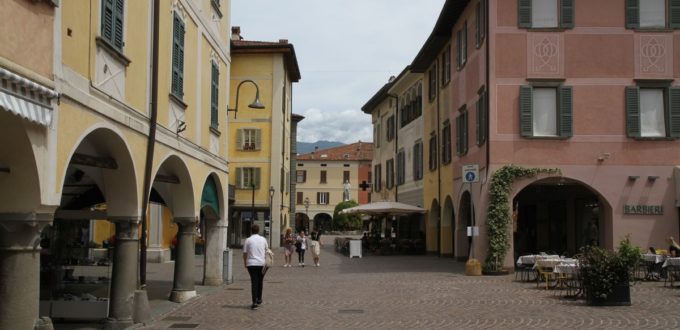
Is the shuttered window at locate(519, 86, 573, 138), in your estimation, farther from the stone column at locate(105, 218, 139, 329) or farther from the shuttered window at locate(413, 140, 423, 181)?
the shuttered window at locate(413, 140, 423, 181)

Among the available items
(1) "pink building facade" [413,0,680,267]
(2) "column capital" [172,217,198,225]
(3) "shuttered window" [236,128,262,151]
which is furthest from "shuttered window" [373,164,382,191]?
(2) "column capital" [172,217,198,225]

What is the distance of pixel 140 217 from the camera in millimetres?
12055

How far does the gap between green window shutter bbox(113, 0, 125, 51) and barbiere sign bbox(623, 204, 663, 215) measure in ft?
55.9

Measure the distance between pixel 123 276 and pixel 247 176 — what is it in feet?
108

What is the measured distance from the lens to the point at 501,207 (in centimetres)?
2294

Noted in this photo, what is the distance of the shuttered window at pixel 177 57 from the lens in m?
14.2

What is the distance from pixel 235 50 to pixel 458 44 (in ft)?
61.2

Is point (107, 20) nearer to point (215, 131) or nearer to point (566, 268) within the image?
point (215, 131)

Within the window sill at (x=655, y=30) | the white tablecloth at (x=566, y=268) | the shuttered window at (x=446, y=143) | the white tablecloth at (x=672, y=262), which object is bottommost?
the white tablecloth at (x=566, y=268)

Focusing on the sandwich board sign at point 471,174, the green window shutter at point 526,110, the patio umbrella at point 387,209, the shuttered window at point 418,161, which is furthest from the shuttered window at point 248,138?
the sandwich board sign at point 471,174

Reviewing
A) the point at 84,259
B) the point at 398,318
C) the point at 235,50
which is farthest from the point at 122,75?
the point at 235,50

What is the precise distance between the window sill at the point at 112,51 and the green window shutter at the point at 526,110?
1455 cm

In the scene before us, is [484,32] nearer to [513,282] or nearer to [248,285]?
[513,282]

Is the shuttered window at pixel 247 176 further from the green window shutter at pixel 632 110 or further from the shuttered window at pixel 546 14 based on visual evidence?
the green window shutter at pixel 632 110
